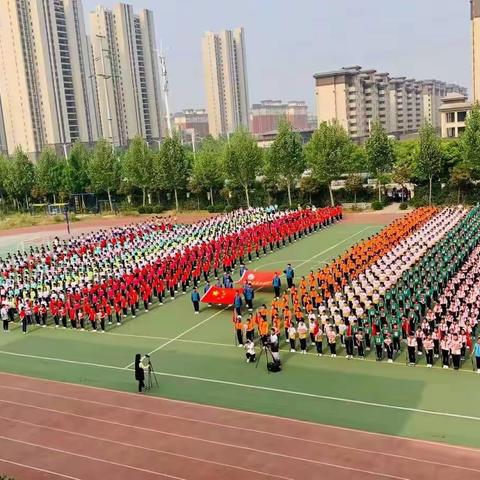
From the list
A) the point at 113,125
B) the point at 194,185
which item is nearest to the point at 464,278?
the point at 194,185

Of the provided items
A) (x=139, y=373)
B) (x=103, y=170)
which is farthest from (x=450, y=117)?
(x=139, y=373)

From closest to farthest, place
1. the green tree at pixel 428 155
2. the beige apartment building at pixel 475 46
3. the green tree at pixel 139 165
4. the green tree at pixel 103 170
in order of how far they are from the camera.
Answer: the green tree at pixel 428 155, the green tree at pixel 139 165, the green tree at pixel 103 170, the beige apartment building at pixel 475 46

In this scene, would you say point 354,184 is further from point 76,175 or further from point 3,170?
point 3,170

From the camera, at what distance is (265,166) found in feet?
129

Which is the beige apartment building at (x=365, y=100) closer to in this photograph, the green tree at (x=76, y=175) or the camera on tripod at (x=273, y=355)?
the green tree at (x=76, y=175)

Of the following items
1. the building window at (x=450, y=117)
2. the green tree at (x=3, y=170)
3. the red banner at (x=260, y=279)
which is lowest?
the red banner at (x=260, y=279)

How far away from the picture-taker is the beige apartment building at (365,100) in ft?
274

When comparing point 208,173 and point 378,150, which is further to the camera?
point 208,173

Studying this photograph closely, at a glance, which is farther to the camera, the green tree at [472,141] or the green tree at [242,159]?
the green tree at [242,159]

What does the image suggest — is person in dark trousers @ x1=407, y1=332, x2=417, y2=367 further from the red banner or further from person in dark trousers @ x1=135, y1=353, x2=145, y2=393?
the red banner

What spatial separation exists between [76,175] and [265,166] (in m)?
17.8

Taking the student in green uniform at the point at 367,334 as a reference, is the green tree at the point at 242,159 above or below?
above

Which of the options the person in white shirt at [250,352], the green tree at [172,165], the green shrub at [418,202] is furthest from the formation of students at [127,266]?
the green tree at [172,165]

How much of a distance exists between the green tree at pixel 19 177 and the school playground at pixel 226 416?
121 ft
